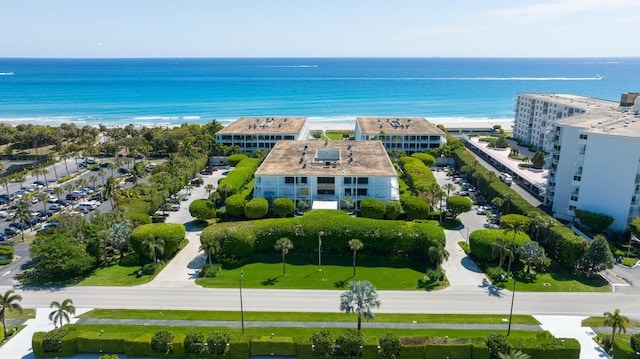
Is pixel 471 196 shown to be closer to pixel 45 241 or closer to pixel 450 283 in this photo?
pixel 450 283

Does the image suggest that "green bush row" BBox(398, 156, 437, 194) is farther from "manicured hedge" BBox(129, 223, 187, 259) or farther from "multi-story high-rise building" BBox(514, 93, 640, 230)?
"manicured hedge" BBox(129, 223, 187, 259)

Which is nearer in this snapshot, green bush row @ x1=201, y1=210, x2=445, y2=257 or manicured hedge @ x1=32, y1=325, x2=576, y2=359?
manicured hedge @ x1=32, y1=325, x2=576, y2=359

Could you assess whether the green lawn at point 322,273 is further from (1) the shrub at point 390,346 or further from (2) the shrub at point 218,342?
(1) the shrub at point 390,346

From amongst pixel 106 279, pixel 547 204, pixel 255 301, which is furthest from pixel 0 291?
pixel 547 204

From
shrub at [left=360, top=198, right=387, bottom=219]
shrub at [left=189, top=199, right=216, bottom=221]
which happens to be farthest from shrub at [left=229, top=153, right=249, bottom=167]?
shrub at [left=360, top=198, right=387, bottom=219]

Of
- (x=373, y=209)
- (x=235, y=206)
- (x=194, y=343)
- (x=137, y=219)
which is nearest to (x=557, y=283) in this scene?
(x=373, y=209)

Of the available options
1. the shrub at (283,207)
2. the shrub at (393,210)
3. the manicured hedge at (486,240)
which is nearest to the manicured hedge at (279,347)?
the manicured hedge at (486,240)
